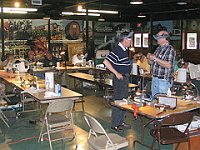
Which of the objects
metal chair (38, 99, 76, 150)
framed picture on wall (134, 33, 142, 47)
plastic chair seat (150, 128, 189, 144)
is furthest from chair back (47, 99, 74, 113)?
framed picture on wall (134, 33, 142, 47)

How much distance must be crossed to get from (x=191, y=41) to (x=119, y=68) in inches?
317

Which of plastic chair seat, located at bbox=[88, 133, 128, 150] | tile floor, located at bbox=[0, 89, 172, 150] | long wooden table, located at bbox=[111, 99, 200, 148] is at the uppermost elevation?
long wooden table, located at bbox=[111, 99, 200, 148]

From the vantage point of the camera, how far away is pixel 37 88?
5.38 metres

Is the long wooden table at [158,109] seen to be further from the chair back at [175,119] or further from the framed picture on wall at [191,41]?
the framed picture on wall at [191,41]

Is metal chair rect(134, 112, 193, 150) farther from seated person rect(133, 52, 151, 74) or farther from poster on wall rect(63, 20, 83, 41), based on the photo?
poster on wall rect(63, 20, 83, 41)

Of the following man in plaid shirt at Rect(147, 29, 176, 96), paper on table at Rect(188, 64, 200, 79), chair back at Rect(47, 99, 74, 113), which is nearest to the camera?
chair back at Rect(47, 99, 74, 113)

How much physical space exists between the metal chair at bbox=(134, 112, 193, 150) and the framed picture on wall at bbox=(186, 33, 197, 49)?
8.87 meters

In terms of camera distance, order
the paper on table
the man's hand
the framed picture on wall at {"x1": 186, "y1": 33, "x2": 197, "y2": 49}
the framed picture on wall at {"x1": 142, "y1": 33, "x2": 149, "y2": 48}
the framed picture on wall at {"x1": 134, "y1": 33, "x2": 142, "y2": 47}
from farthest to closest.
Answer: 1. the framed picture on wall at {"x1": 134, "y1": 33, "x2": 142, "y2": 47}
2. the framed picture on wall at {"x1": 142, "y1": 33, "x2": 149, "y2": 48}
3. the framed picture on wall at {"x1": 186, "y1": 33, "x2": 197, "y2": 49}
4. the paper on table
5. the man's hand

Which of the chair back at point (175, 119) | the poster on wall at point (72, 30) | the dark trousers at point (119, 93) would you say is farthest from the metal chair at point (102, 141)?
the poster on wall at point (72, 30)

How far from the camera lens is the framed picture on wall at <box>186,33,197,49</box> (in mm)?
12062

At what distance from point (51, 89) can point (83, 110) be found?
1591 millimetres

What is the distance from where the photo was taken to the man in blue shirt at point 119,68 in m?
5.07

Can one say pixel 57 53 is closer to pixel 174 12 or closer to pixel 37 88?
pixel 174 12

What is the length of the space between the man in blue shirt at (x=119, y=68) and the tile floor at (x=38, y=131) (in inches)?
11.1
